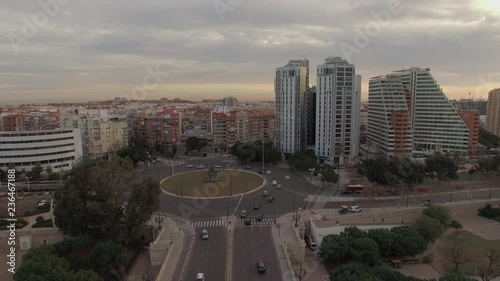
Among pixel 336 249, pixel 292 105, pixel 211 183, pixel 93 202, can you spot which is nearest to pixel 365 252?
pixel 336 249

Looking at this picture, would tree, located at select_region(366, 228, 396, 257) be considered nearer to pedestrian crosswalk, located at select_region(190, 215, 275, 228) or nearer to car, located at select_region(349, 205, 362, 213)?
car, located at select_region(349, 205, 362, 213)

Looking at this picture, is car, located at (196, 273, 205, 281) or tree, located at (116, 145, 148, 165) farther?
tree, located at (116, 145, 148, 165)

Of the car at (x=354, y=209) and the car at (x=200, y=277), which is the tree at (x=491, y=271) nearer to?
the car at (x=354, y=209)

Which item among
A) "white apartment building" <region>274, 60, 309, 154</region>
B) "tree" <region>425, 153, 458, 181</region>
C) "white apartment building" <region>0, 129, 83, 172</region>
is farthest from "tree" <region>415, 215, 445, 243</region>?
"white apartment building" <region>0, 129, 83, 172</region>

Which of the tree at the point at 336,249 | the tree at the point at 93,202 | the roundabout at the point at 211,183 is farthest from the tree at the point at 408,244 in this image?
the tree at the point at 93,202

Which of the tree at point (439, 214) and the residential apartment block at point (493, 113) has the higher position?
the residential apartment block at point (493, 113)

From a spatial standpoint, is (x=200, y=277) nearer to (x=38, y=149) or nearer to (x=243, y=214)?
(x=243, y=214)

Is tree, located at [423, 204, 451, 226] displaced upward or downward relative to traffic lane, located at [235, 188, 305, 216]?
upward
